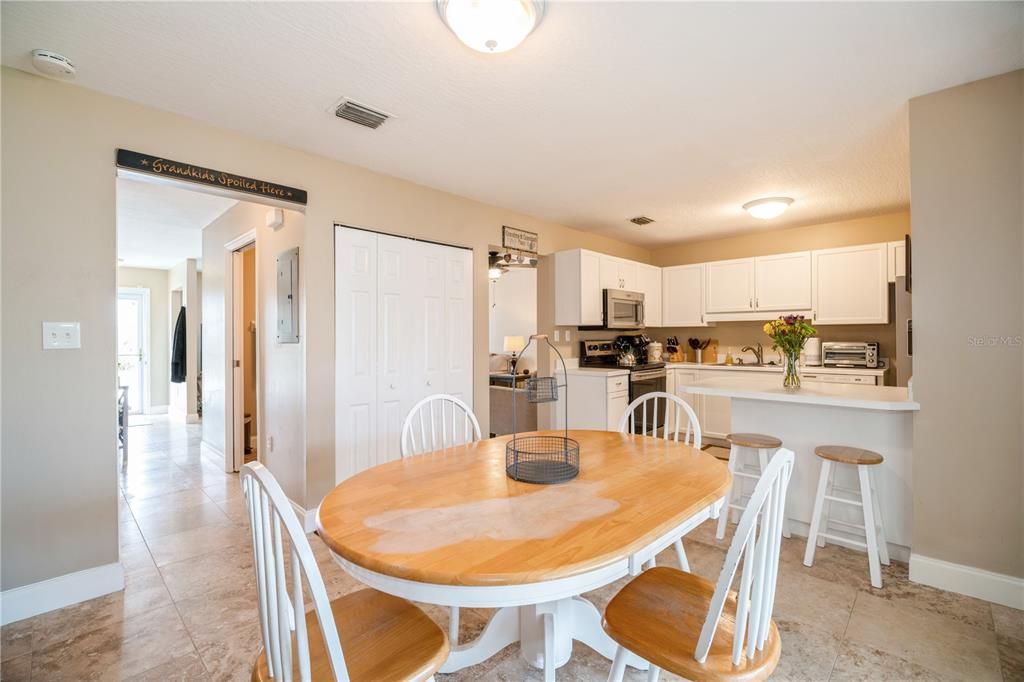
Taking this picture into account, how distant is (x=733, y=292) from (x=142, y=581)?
5470mm

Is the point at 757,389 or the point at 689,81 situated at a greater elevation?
the point at 689,81

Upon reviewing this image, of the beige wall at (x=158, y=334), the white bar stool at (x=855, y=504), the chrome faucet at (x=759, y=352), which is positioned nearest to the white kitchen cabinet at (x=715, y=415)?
the chrome faucet at (x=759, y=352)

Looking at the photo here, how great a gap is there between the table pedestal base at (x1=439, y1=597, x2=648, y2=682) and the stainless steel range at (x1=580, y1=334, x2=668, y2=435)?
3057mm

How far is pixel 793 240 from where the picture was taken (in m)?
5.03

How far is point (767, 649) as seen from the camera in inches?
44.5

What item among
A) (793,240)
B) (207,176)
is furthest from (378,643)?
(793,240)

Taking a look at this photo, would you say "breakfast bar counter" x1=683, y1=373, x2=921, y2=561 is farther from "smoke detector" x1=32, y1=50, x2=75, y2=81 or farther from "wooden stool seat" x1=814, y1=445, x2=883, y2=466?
"smoke detector" x1=32, y1=50, x2=75, y2=81

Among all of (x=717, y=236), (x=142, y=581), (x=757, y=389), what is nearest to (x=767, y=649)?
(x=757, y=389)

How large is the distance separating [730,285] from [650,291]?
87 centimetres

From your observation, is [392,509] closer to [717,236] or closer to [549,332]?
[549,332]

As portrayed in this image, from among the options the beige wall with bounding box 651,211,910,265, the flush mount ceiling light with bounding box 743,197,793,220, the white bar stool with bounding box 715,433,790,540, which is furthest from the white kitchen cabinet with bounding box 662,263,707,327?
the white bar stool with bounding box 715,433,790,540

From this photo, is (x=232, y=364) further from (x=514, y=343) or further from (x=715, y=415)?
(x=715, y=415)

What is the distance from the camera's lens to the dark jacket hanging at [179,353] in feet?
22.4

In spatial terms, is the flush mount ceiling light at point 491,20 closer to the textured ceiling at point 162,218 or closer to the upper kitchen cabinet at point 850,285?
the textured ceiling at point 162,218
